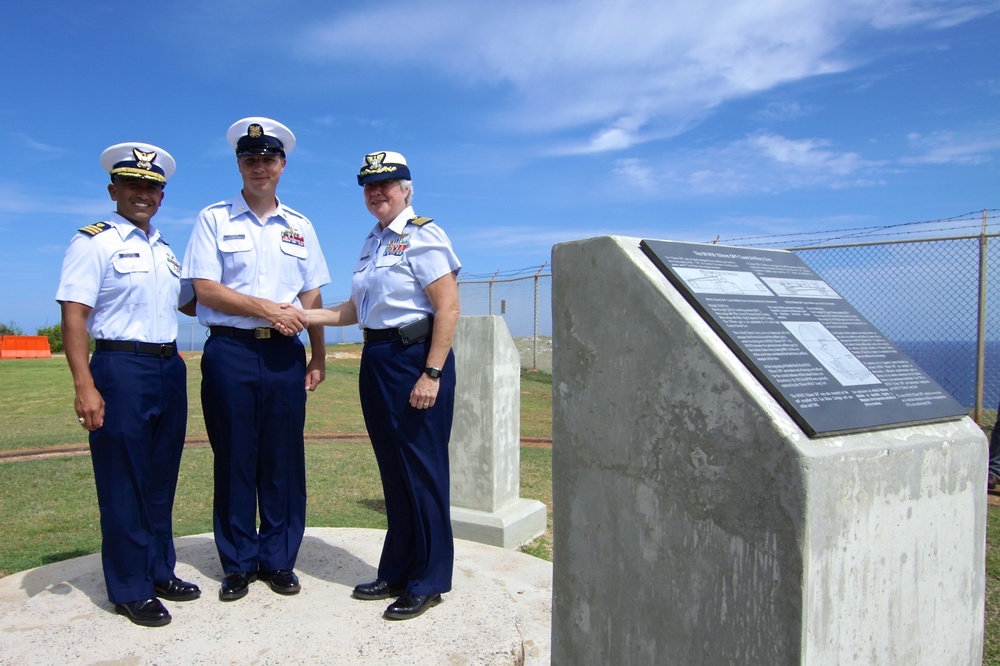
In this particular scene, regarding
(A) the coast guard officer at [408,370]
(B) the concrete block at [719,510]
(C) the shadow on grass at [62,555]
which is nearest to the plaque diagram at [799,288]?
(B) the concrete block at [719,510]

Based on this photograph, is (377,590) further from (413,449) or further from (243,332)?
(243,332)

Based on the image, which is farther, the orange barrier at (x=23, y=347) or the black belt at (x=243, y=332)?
the orange barrier at (x=23, y=347)

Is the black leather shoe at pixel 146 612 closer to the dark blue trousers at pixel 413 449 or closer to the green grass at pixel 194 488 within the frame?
the dark blue trousers at pixel 413 449

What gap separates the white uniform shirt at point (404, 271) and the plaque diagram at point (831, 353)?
4.66ft

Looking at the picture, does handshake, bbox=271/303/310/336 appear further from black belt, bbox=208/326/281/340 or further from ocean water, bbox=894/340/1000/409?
ocean water, bbox=894/340/1000/409

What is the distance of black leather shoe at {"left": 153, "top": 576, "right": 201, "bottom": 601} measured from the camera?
3.27 meters

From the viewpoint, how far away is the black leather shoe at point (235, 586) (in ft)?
10.7

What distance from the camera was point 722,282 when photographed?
2.35m

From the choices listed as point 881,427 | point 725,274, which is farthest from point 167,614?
point 881,427

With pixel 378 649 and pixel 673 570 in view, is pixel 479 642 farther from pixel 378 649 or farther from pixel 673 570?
pixel 673 570

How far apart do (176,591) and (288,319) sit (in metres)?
1.24

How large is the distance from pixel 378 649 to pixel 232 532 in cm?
96

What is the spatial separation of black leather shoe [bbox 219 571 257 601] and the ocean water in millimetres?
6742

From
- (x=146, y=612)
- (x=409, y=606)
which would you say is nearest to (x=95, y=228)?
(x=146, y=612)
